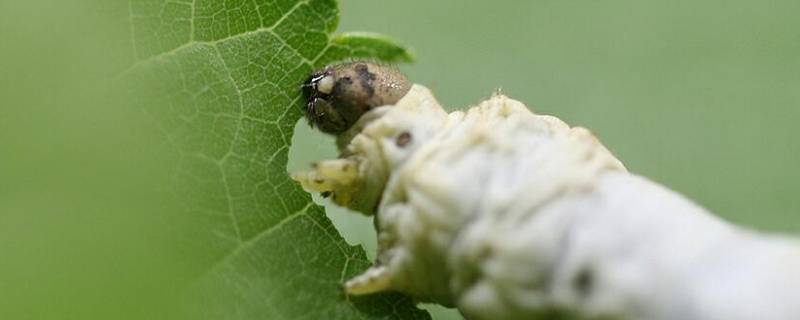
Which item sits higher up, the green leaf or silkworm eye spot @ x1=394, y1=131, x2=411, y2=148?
silkworm eye spot @ x1=394, y1=131, x2=411, y2=148

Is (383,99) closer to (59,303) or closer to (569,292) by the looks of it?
(569,292)

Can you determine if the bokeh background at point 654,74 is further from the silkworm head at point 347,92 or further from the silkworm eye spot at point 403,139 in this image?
the silkworm eye spot at point 403,139

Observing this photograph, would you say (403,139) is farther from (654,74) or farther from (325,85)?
(654,74)

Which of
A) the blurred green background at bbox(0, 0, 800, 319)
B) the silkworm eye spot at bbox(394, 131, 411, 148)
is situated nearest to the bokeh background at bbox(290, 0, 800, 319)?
the blurred green background at bbox(0, 0, 800, 319)

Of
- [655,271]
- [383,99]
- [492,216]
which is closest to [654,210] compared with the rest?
[655,271]

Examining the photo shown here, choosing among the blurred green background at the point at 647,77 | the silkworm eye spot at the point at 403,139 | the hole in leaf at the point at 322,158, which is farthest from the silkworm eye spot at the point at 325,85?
the hole in leaf at the point at 322,158

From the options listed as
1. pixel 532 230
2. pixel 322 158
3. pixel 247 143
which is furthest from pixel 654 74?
pixel 532 230

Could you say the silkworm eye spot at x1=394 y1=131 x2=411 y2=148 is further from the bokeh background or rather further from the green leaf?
the bokeh background

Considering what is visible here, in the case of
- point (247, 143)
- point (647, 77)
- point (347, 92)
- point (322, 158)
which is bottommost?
point (247, 143)
